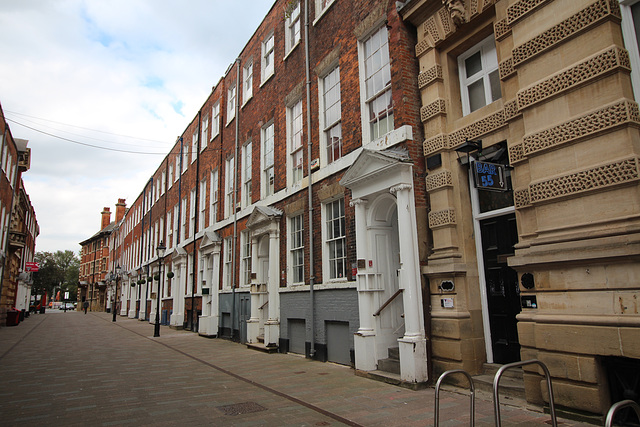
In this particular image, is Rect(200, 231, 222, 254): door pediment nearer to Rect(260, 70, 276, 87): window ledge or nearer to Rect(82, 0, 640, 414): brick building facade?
Rect(82, 0, 640, 414): brick building facade

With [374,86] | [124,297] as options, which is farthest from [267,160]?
[124,297]

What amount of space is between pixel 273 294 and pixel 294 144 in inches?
189

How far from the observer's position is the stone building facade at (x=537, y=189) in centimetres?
502

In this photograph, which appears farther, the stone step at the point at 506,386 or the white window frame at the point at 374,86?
the white window frame at the point at 374,86

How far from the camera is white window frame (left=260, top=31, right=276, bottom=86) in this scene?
1559cm

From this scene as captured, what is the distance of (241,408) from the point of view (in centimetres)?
645

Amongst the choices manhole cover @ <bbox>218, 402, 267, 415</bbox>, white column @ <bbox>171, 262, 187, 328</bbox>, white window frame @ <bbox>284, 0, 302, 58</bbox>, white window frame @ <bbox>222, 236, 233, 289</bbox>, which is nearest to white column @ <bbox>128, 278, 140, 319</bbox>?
white column @ <bbox>171, 262, 187, 328</bbox>

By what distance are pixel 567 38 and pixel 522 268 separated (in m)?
3.18

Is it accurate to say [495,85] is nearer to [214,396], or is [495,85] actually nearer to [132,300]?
[214,396]

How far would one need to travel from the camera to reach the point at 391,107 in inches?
360

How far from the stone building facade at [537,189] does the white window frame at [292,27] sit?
5.92 metres

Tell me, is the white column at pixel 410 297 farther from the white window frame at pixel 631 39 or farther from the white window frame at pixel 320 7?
the white window frame at pixel 320 7

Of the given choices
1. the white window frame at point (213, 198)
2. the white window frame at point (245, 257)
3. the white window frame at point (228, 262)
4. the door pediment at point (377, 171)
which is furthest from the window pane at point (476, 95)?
the white window frame at point (213, 198)

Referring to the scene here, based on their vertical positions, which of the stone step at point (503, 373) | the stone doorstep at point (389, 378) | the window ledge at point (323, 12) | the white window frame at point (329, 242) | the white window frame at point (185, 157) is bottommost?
the stone doorstep at point (389, 378)
